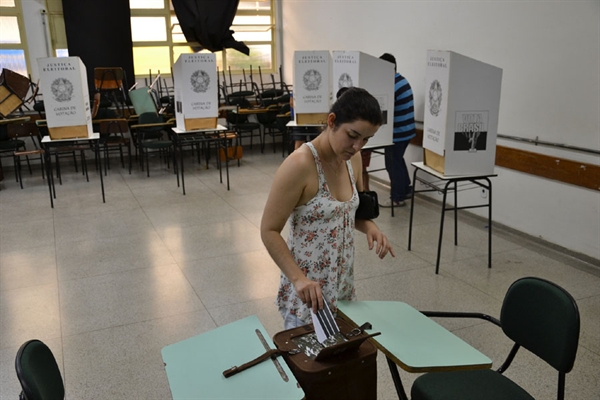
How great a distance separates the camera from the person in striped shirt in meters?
5.08

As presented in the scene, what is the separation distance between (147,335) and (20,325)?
2.61 ft

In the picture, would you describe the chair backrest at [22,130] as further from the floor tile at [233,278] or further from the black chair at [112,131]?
the floor tile at [233,278]

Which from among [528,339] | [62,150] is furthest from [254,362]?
[62,150]

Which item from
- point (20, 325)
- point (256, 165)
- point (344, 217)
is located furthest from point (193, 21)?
point (344, 217)

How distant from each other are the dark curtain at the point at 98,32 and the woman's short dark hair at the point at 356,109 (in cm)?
748

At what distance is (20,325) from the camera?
308cm

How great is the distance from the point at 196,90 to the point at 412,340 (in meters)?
4.67

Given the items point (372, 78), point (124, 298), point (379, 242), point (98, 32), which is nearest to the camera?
point (379, 242)

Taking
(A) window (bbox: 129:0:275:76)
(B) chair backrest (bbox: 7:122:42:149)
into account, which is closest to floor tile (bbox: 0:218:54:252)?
(B) chair backrest (bbox: 7:122:42:149)

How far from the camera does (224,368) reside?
1.47 m

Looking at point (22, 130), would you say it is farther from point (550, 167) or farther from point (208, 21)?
point (550, 167)

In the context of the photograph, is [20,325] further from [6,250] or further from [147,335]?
[6,250]

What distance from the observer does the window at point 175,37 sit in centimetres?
871

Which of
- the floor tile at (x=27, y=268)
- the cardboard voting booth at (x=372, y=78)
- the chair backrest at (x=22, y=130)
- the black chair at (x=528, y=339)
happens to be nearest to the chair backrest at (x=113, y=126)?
the chair backrest at (x=22, y=130)
